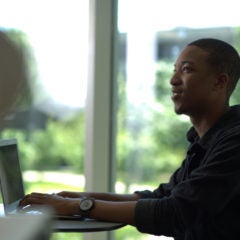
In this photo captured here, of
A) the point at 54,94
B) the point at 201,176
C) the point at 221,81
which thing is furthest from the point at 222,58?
the point at 54,94

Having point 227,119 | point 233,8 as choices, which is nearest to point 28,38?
point 233,8

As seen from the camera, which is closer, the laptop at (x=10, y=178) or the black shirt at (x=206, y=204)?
the black shirt at (x=206, y=204)

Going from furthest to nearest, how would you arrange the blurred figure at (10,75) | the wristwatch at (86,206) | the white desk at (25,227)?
the wristwatch at (86,206)
the blurred figure at (10,75)
the white desk at (25,227)

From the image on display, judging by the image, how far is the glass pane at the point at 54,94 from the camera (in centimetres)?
258

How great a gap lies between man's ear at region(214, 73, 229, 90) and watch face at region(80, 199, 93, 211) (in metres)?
0.63

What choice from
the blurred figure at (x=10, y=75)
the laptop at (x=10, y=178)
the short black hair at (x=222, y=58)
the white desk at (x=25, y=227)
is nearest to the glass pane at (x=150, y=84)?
the short black hair at (x=222, y=58)

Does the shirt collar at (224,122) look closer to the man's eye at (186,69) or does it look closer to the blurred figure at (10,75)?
the man's eye at (186,69)

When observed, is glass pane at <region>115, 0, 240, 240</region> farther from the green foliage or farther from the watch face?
the watch face

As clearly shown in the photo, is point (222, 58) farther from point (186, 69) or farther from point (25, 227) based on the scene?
point (25, 227)

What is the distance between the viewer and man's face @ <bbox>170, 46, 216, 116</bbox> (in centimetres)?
172

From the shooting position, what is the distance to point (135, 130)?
2607 millimetres

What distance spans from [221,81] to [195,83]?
0.33 ft

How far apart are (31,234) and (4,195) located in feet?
3.78

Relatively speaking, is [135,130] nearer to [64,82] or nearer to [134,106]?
[134,106]
